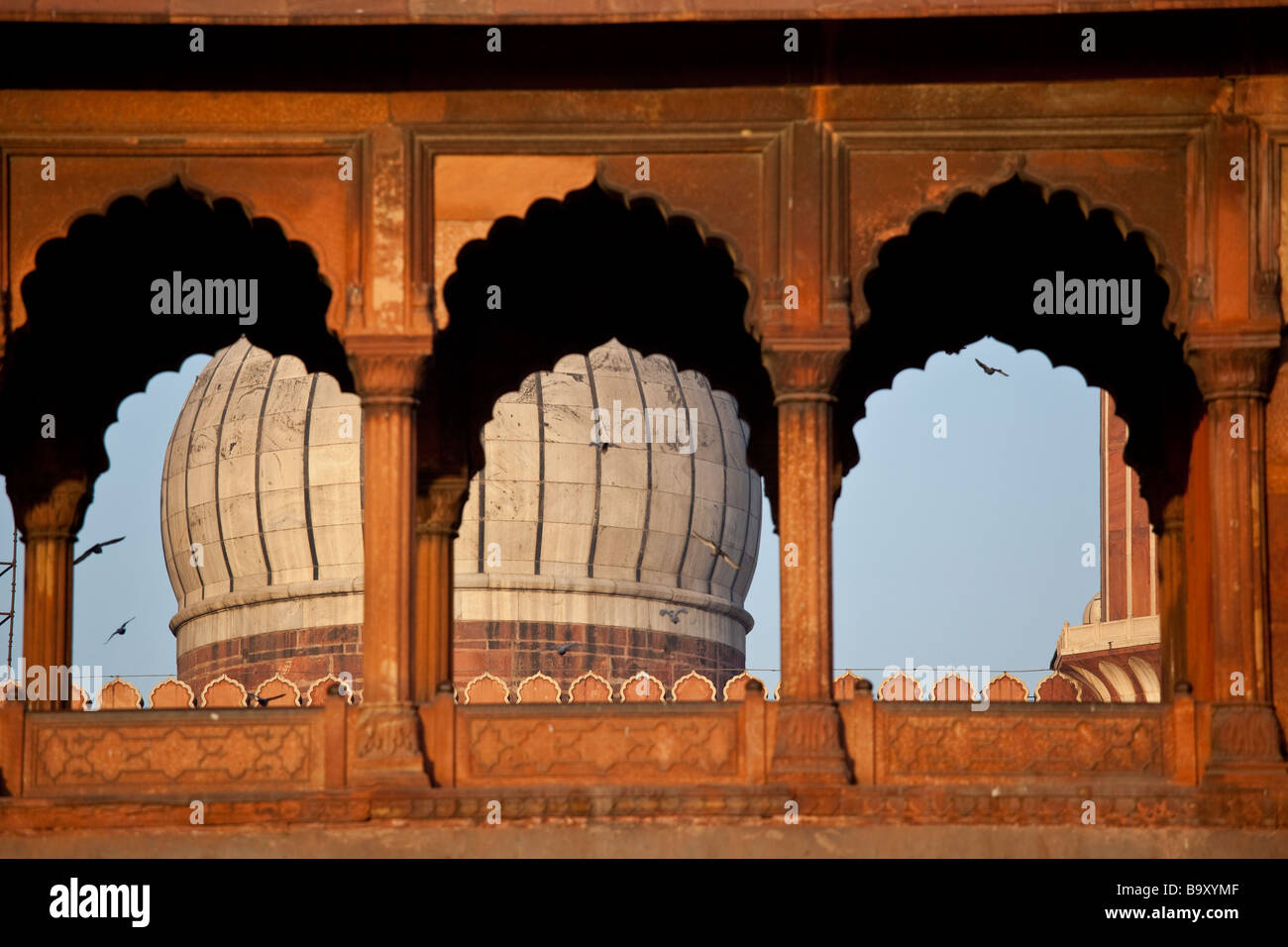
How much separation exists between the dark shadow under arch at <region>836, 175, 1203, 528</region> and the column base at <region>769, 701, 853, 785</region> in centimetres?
328

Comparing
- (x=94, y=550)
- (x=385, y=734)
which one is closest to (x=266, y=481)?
(x=94, y=550)

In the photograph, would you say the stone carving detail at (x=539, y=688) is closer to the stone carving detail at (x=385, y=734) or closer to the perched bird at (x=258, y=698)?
the perched bird at (x=258, y=698)

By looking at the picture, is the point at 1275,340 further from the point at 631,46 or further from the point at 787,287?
the point at 631,46

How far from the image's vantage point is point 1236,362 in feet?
54.1

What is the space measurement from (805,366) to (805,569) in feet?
3.90

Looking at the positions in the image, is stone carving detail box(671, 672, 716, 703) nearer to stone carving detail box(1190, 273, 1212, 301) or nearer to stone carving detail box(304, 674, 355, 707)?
stone carving detail box(304, 674, 355, 707)

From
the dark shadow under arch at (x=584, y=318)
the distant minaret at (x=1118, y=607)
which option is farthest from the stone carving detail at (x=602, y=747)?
the distant minaret at (x=1118, y=607)

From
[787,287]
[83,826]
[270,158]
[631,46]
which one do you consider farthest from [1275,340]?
[83,826]

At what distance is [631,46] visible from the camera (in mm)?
16922

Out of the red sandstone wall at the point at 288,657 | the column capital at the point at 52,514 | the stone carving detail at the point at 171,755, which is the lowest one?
the stone carving detail at the point at 171,755

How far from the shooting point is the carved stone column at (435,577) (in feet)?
62.1

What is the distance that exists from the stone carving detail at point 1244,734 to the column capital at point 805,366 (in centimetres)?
290

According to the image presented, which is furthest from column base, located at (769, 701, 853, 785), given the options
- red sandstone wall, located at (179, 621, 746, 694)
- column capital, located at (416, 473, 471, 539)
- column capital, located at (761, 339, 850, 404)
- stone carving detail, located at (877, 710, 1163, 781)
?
red sandstone wall, located at (179, 621, 746, 694)

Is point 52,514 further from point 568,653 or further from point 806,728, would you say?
point 568,653
